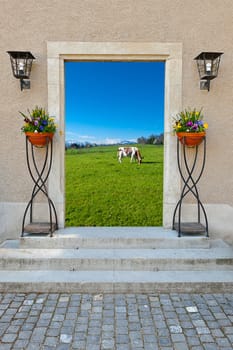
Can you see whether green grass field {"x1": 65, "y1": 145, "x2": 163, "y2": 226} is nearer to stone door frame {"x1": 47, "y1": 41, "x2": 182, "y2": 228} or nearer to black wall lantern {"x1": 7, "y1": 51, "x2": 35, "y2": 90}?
stone door frame {"x1": 47, "y1": 41, "x2": 182, "y2": 228}

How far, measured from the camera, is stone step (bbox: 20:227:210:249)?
11.5 feet

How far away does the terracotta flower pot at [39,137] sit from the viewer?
11.3 feet

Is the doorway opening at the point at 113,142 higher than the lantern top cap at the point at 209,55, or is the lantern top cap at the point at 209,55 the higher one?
the lantern top cap at the point at 209,55

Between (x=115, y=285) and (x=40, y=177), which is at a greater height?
(x=40, y=177)

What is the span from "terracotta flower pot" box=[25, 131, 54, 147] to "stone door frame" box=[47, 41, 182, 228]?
0.25 meters

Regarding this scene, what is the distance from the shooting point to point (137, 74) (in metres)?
4.07

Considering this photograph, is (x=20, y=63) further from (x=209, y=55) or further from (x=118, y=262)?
(x=118, y=262)

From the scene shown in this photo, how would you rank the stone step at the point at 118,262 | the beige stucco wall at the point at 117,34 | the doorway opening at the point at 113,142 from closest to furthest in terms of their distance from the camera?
the stone step at the point at 118,262 → the beige stucco wall at the point at 117,34 → the doorway opening at the point at 113,142

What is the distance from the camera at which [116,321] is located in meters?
2.46

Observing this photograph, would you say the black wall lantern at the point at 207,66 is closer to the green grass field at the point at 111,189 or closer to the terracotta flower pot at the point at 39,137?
the green grass field at the point at 111,189

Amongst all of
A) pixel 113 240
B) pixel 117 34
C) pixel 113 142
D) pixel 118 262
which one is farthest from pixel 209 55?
pixel 118 262

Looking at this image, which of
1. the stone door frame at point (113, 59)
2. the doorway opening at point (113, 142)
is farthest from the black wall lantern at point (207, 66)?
the doorway opening at point (113, 142)

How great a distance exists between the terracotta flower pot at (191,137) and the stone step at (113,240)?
1275mm

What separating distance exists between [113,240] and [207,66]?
8.69 feet
